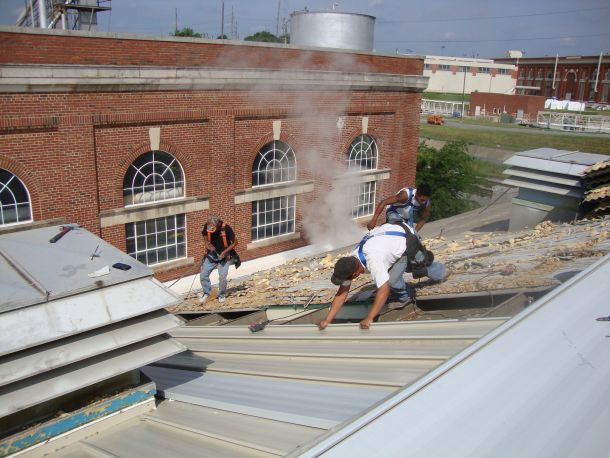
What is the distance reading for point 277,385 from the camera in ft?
11.2

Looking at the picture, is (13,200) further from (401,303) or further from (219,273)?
(401,303)

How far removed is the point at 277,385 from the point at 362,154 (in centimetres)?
1337

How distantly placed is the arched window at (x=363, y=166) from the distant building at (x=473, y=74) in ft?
203

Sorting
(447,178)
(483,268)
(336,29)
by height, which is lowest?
(447,178)

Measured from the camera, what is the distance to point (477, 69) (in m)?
74.4

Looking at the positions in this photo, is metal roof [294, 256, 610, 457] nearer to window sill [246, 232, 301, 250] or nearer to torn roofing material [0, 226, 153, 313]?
torn roofing material [0, 226, 153, 313]

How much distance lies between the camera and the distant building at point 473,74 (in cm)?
7419

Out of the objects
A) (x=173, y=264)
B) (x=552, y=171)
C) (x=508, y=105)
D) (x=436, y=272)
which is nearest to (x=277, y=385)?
(x=436, y=272)

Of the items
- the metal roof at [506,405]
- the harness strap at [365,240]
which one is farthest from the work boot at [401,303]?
the metal roof at [506,405]

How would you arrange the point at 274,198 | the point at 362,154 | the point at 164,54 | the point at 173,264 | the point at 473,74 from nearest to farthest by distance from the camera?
the point at 164,54 < the point at 173,264 < the point at 274,198 < the point at 362,154 < the point at 473,74

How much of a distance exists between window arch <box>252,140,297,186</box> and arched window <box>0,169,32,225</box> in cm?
541

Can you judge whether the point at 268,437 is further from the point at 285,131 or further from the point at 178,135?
the point at 285,131

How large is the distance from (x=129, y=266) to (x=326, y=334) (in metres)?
1.82

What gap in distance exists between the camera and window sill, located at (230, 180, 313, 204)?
1348cm
